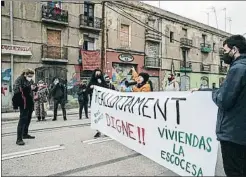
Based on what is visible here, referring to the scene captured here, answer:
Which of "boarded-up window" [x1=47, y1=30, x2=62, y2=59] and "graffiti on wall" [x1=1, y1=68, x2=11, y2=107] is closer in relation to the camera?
"graffiti on wall" [x1=1, y1=68, x2=11, y2=107]

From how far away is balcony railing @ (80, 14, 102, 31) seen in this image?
24.0 metres

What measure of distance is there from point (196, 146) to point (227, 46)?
1.17 meters

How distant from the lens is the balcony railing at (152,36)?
1200 inches

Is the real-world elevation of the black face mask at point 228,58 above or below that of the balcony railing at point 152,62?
below

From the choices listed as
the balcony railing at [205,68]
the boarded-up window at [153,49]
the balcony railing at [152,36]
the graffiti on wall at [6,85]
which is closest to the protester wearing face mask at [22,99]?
the graffiti on wall at [6,85]

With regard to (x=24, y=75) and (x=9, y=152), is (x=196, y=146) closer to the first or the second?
(x=9, y=152)

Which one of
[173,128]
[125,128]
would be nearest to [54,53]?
[125,128]

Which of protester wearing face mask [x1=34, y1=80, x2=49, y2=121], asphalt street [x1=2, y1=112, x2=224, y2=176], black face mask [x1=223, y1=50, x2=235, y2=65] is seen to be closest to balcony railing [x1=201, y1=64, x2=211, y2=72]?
protester wearing face mask [x1=34, y1=80, x2=49, y2=121]

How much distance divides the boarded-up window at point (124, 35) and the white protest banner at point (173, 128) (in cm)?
2279

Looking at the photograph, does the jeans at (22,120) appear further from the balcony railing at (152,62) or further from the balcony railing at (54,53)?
the balcony railing at (152,62)

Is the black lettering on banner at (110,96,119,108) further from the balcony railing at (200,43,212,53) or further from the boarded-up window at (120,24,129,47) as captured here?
the balcony railing at (200,43,212,53)

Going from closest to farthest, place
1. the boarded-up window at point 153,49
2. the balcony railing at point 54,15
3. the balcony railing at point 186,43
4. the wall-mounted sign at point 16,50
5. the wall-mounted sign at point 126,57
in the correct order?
the wall-mounted sign at point 16,50, the balcony railing at point 54,15, the wall-mounted sign at point 126,57, the boarded-up window at point 153,49, the balcony railing at point 186,43

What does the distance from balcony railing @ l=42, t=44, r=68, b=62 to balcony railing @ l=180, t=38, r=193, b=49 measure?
1698 cm

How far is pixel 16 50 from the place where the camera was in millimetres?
19719
